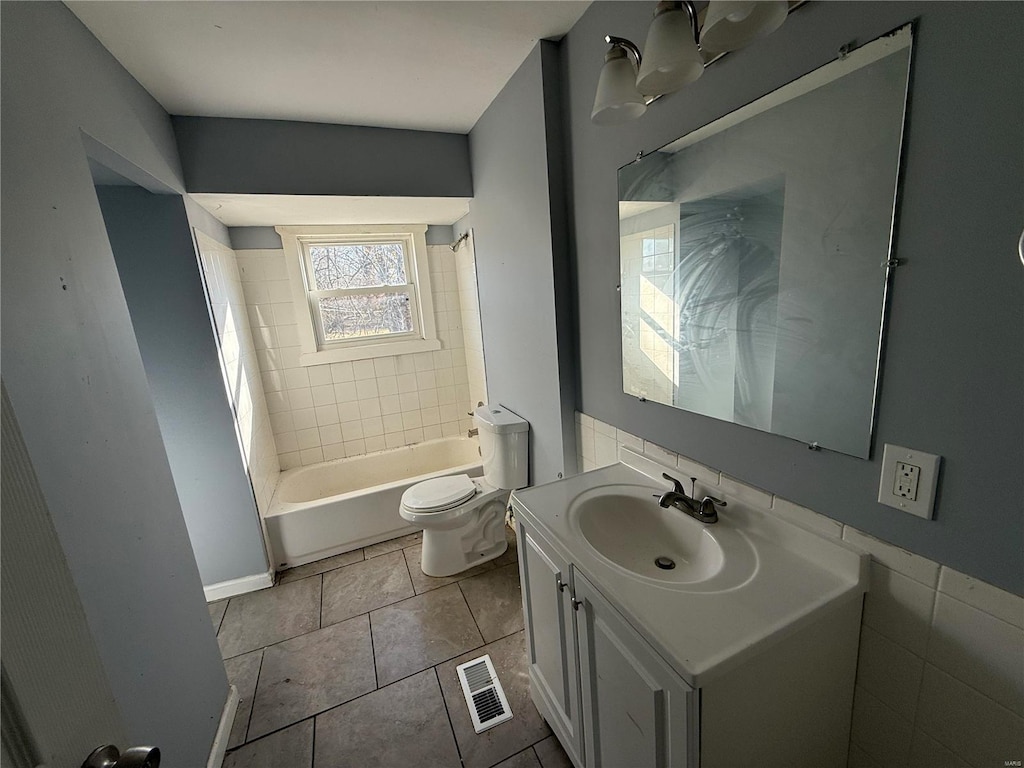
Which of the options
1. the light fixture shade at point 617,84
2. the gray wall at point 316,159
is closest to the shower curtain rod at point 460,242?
the gray wall at point 316,159

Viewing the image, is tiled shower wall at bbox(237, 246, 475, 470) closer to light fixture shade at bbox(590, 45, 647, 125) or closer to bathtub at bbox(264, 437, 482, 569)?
bathtub at bbox(264, 437, 482, 569)

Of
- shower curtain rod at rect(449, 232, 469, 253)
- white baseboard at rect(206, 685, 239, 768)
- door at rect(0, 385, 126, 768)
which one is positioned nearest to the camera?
door at rect(0, 385, 126, 768)

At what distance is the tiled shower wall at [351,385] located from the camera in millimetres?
2957

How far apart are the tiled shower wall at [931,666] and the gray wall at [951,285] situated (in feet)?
0.15

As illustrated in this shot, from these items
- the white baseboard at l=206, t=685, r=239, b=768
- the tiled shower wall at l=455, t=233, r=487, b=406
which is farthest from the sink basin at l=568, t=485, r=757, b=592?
the tiled shower wall at l=455, t=233, r=487, b=406

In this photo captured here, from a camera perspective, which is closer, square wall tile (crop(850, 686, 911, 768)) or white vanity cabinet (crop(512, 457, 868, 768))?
white vanity cabinet (crop(512, 457, 868, 768))

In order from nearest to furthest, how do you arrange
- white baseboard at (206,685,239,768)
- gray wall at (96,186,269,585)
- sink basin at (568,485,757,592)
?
1. sink basin at (568,485,757,592)
2. white baseboard at (206,685,239,768)
3. gray wall at (96,186,269,585)

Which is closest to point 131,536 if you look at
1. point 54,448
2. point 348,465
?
point 54,448

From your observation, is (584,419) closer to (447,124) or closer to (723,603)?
(723,603)

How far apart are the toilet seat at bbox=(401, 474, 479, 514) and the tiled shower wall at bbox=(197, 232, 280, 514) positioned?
88 centimetres

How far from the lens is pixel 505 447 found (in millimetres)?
2162

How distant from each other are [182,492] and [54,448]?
1.48 meters

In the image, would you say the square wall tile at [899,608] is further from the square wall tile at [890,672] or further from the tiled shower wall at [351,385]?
the tiled shower wall at [351,385]

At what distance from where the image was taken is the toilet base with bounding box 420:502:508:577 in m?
2.23
